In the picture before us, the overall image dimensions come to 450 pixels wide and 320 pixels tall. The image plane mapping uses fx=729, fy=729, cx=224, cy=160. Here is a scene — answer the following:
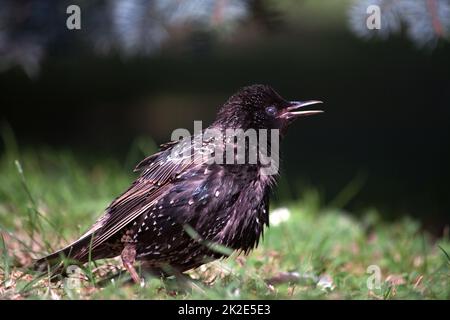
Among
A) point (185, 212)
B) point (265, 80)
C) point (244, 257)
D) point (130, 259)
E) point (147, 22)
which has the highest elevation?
point (147, 22)

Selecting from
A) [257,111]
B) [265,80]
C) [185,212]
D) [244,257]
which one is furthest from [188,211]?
[265,80]

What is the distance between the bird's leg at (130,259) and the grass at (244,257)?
0.07 metres

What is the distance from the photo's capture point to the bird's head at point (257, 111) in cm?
377

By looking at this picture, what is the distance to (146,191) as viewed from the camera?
3.65 m

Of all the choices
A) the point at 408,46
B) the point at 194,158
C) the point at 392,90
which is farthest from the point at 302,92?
the point at 194,158

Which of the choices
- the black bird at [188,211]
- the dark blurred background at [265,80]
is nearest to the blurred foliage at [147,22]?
the dark blurred background at [265,80]

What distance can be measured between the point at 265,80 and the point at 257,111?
6405 mm

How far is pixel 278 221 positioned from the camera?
5402 millimetres

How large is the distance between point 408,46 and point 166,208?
9942 millimetres

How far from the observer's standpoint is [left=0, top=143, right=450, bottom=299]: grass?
11.3ft

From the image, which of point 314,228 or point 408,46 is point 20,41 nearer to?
point 314,228

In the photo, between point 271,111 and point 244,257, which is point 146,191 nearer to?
point 271,111

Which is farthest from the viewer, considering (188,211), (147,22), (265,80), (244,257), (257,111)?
(265,80)

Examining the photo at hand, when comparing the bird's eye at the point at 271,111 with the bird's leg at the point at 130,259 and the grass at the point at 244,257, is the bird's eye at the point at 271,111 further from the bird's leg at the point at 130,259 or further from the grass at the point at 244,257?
the bird's leg at the point at 130,259
